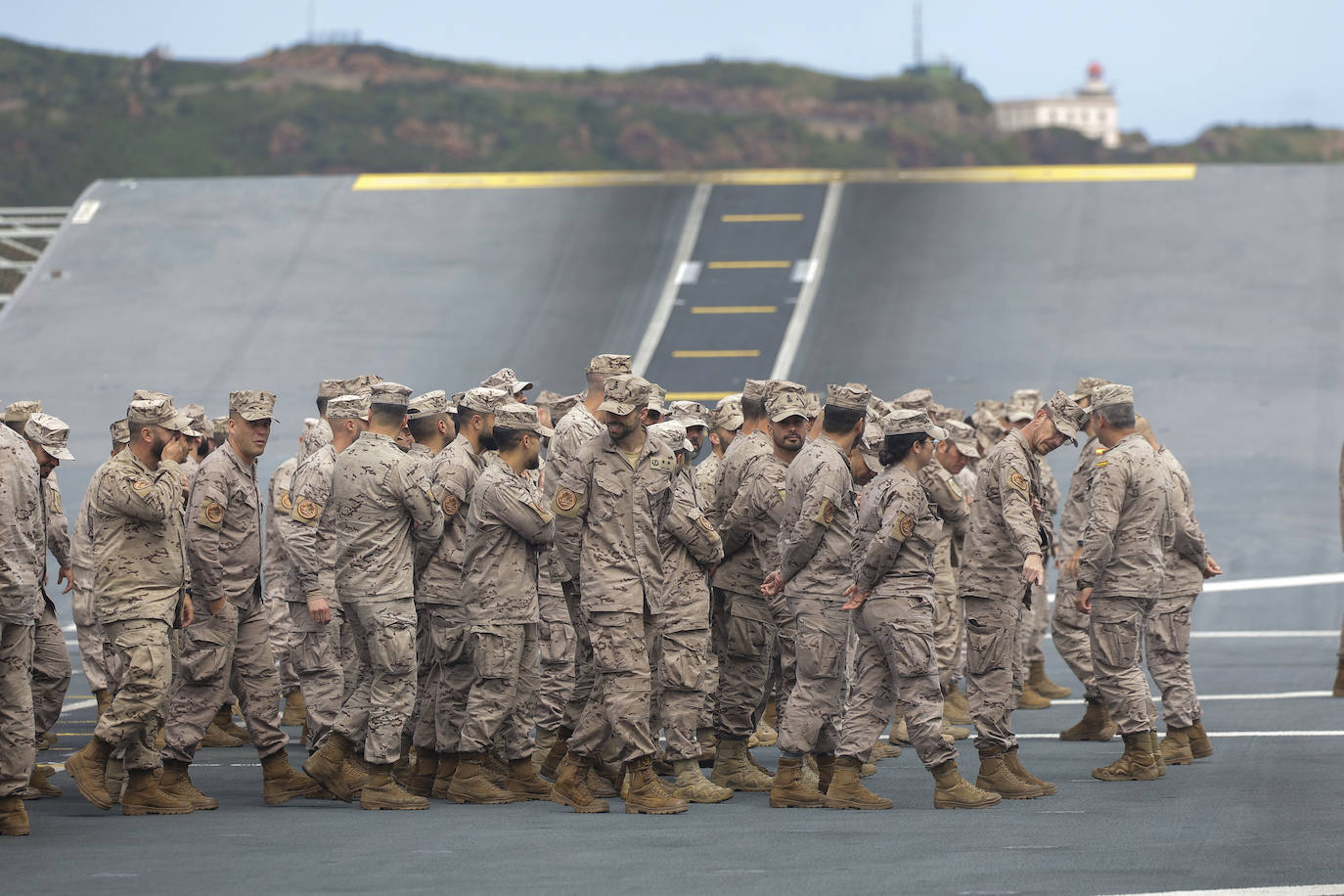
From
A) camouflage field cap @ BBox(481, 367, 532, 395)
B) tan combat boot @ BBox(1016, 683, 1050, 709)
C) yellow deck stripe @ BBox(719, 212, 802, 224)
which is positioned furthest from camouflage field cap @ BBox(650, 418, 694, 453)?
yellow deck stripe @ BBox(719, 212, 802, 224)

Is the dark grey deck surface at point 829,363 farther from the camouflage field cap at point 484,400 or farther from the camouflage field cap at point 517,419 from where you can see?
the camouflage field cap at point 484,400

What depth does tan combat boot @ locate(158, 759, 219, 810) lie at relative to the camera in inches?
351

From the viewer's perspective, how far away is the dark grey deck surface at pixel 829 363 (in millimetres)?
7426

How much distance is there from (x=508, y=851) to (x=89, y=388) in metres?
19.4

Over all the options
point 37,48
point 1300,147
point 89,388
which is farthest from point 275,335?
point 1300,147

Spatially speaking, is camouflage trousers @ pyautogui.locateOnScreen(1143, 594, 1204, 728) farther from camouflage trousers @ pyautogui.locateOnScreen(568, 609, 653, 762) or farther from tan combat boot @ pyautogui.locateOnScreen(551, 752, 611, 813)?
tan combat boot @ pyautogui.locateOnScreen(551, 752, 611, 813)

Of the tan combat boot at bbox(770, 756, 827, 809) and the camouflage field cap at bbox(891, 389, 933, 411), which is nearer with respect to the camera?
the tan combat boot at bbox(770, 756, 827, 809)

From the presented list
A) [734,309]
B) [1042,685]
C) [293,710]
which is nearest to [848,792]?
[1042,685]

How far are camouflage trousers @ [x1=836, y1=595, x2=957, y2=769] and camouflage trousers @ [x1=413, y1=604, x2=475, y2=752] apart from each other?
2156 mm

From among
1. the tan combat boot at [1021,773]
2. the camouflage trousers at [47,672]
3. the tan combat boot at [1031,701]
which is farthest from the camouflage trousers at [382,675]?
the tan combat boot at [1031,701]

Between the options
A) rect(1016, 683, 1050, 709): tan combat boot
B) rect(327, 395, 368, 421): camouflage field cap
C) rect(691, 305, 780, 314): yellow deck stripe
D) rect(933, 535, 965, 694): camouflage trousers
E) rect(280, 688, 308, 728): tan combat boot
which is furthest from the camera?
rect(691, 305, 780, 314): yellow deck stripe

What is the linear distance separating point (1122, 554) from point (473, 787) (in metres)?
4.12

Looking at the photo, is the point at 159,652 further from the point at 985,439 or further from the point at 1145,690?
the point at 985,439

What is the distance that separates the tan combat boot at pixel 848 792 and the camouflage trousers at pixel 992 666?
74 centimetres
